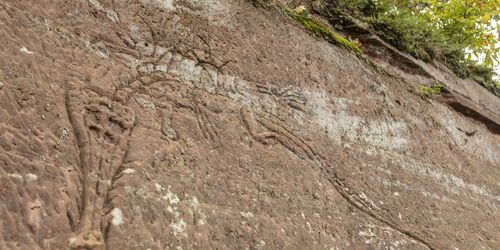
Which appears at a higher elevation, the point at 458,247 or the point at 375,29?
the point at 375,29

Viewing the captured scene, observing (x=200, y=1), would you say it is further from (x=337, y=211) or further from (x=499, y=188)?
(x=499, y=188)

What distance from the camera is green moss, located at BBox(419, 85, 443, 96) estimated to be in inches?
161

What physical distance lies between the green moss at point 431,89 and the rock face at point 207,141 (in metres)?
0.40

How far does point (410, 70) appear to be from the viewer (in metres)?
4.25

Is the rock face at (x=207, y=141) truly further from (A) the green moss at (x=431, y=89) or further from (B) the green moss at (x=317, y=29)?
(A) the green moss at (x=431, y=89)

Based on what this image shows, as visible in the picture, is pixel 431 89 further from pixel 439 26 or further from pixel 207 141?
pixel 207 141

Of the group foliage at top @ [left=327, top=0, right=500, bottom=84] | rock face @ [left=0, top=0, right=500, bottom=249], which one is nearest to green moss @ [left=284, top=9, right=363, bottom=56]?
rock face @ [left=0, top=0, right=500, bottom=249]

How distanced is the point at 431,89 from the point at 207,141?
2.74m

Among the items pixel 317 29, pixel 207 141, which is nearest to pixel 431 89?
pixel 317 29

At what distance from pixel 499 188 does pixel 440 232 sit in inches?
58.5

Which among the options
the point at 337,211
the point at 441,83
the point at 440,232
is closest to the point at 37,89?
the point at 337,211

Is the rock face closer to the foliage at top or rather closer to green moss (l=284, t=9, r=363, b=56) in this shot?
green moss (l=284, t=9, r=363, b=56)

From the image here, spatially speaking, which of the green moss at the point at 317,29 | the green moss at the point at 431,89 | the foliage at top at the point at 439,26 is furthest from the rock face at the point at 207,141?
the foliage at top at the point at 439,26

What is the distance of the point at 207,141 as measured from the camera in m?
2.24
